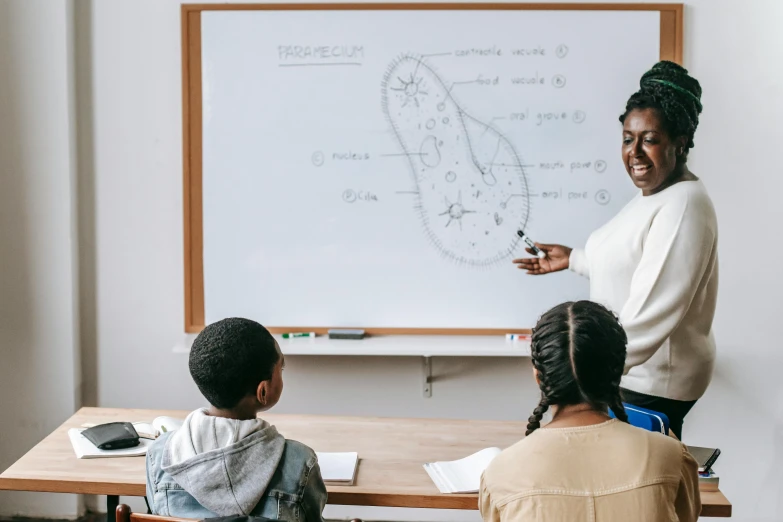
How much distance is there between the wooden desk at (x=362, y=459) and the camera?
1.72 m

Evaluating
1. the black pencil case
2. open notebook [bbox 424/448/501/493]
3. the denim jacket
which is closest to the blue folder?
open notebook [bbox 424/448/501/493]

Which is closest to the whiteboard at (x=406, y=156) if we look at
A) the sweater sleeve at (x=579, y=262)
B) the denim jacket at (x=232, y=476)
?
the sweater sleeve at (x=579, y=262)

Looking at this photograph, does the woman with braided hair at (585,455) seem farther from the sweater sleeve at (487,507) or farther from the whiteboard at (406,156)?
the whiteboard at (406,156)

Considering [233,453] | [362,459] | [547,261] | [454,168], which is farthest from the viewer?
[454,168]

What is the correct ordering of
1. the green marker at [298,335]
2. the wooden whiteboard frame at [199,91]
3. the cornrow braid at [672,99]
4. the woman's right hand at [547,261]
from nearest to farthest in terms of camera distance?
the cornrow braid at [672,99]
the woman's right hand at [547,261]
the wooden whiteboard frame at [199,91]
the green marker at [298,335]

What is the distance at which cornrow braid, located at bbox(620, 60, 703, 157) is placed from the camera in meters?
2.13

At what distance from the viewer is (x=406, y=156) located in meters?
2.92

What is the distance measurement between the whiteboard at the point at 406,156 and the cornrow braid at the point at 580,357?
5.01 ft

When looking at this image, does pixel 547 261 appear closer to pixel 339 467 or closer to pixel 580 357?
pixel 339 467

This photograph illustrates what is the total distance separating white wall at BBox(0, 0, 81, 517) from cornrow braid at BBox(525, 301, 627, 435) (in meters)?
2.11

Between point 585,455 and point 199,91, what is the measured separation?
6.89 ft

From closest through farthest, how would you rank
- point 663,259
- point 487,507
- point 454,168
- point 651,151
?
point 487,507, point 663,259, point 651,151, point 454,168

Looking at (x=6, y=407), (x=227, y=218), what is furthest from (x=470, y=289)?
(x=6, y=407)

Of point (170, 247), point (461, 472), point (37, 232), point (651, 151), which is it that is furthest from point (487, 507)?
point (37, 232)
